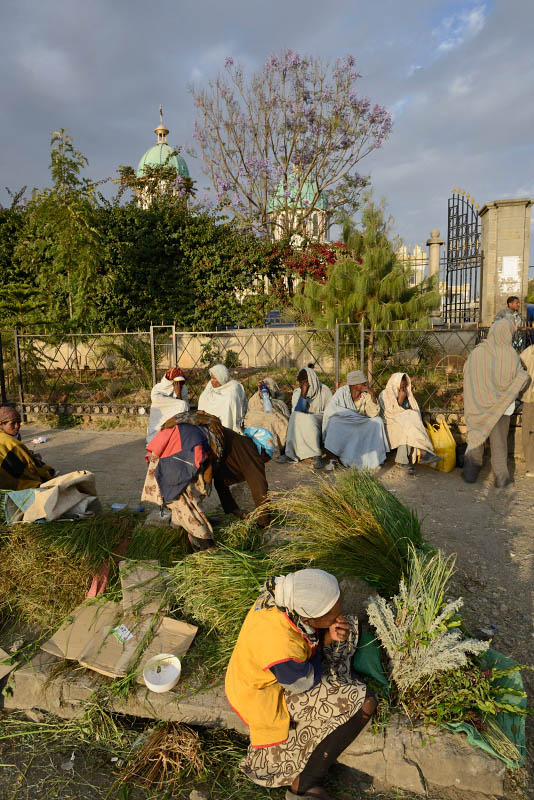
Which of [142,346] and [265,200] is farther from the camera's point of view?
[265,200]

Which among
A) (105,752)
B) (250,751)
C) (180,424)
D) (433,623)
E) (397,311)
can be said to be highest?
(397,311)

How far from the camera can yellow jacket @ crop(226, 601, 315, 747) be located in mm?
1918

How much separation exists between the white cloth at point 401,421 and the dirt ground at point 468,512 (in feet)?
1.24

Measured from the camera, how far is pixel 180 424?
347 cm

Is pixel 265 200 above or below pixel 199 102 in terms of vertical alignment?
below

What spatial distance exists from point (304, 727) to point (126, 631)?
113 cm

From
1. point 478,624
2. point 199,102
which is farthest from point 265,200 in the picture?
point 478,624

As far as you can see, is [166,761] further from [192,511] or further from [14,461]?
[14,461]

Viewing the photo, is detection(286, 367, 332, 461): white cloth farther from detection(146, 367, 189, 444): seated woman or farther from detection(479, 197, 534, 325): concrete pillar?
detection(479, 197, 534, 325): concrete pillar

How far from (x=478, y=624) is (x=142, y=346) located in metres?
7.90

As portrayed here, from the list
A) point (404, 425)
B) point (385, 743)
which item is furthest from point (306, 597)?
point (404, 425)

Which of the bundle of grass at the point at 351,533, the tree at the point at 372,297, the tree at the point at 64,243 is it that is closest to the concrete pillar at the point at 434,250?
the tree at the point at 372,297

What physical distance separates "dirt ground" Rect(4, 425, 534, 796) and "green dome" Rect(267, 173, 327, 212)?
10.2m

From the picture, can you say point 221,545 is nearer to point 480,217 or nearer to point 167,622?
point 167,622
